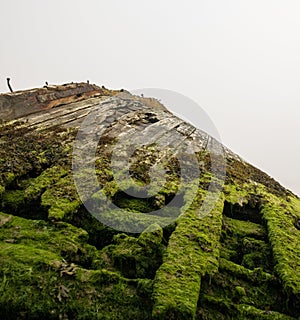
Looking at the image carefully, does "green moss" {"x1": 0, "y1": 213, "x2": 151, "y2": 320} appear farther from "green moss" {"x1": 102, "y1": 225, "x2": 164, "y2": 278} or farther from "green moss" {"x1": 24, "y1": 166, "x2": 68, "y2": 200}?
"green moss" {"x1": 24, "y1": 166, "x2": 68, "y2": 200}

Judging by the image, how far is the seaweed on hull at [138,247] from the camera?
443cm

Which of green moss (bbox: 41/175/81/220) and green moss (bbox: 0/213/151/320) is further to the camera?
green moss (bbox: 41/175/81/220)

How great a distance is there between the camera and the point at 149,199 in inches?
301

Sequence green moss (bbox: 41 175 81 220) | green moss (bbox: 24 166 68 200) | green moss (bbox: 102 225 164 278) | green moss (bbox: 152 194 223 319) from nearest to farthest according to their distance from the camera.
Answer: green moss (bbox: 152 194 223 319), green moss (bbox: 102 225 164 278), green moss (bbox: 41 175 81 220), green moss (bbox: 24 166 68 200)

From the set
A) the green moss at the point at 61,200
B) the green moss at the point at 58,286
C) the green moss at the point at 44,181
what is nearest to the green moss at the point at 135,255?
the green moss at the point at 58,286

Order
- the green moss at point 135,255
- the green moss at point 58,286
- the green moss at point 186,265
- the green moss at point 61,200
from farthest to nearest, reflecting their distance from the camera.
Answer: the green moss at point 61,200
the green moss at point 135,255
the green moss at point 186,265
the green moss at point 58,286

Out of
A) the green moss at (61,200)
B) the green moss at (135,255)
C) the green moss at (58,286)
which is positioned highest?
the green moss at (61,200)

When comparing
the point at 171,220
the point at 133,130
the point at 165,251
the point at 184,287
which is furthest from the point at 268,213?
the point at 133,130

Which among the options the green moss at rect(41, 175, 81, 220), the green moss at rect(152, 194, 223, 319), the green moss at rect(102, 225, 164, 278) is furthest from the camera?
the green moss at rect(41, 175, 81, 220)

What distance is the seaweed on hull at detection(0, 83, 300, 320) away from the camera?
4426 mm

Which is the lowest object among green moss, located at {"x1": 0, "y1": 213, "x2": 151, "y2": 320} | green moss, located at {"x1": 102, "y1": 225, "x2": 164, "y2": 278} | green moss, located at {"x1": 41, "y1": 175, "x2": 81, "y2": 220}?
green moss, located at {"x1": 0, "y1": 213, "x2": 151, "y2": 320}

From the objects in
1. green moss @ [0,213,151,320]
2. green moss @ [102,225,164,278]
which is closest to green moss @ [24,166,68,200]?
green moss @ [0,213,151,320]

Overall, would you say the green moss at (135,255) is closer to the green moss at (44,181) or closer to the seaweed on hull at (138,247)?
the seaweed on hull at (138,247)

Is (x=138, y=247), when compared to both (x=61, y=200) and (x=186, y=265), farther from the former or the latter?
(x=61, y=200)
